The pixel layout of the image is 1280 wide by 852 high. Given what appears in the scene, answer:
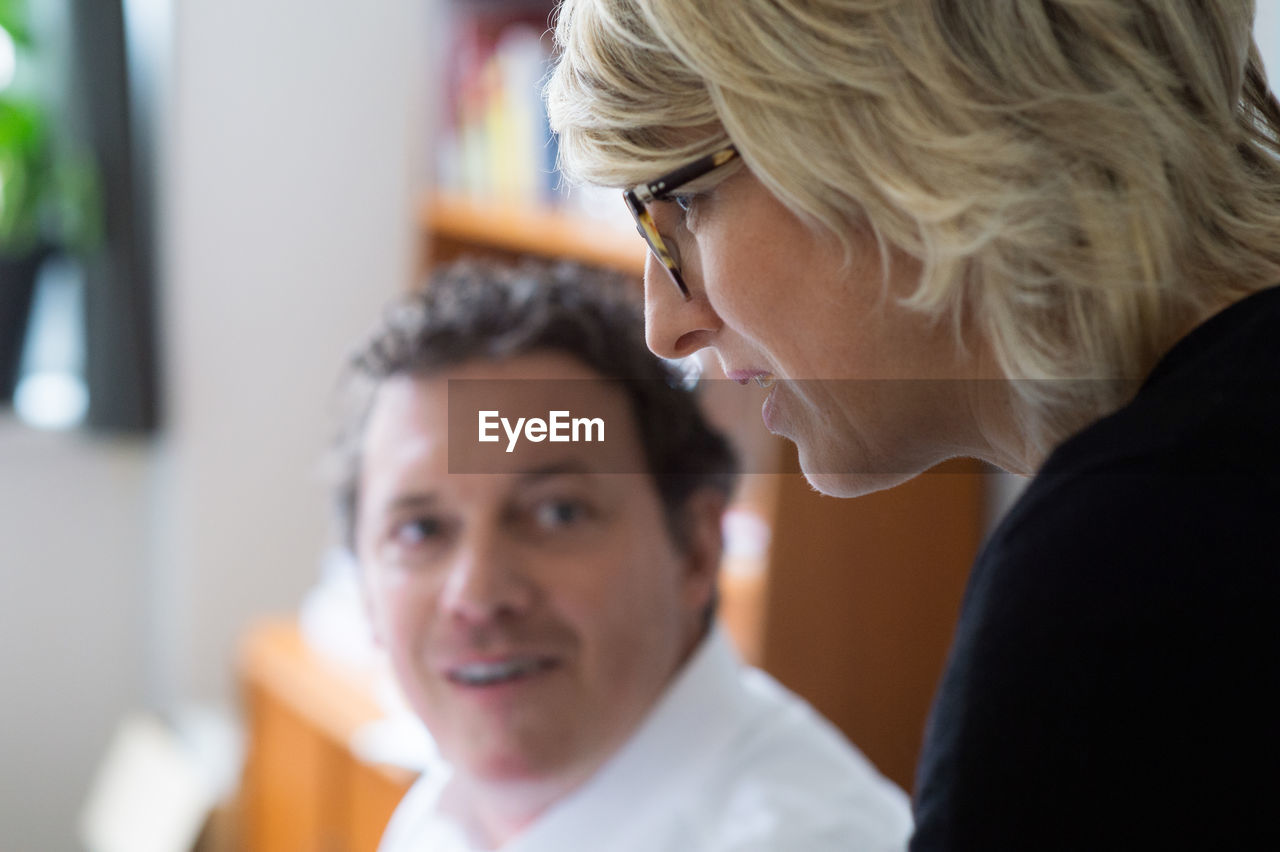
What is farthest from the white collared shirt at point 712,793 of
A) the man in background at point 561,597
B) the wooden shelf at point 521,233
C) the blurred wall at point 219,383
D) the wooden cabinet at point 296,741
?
the blurred wall at point 219,383

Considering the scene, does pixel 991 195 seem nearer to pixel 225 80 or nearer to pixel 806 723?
pixel 806 723

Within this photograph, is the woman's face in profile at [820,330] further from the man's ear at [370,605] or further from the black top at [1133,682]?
the man's ear at [370,605]

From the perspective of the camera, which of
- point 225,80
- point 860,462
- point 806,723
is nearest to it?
point 860,462

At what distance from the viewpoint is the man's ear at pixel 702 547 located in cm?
96

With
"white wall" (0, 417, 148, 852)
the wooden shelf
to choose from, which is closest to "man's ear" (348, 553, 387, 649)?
the wooden shelf

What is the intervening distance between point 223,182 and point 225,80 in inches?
6.7

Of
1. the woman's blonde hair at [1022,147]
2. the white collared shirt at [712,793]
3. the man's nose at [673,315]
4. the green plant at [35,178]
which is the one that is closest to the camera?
the woman's blonde hair at [1022,147]

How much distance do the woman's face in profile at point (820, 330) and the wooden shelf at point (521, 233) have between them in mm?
1030

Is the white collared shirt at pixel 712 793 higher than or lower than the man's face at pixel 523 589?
lower

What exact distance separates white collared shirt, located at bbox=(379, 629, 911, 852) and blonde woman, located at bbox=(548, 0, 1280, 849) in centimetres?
28

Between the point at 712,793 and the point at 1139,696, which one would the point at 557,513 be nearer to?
the point at 712,793

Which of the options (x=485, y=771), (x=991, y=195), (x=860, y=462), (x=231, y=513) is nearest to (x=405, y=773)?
(x=485, y=771)

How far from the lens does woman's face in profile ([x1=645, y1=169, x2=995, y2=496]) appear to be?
0.58 m

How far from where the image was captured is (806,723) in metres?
0.98
